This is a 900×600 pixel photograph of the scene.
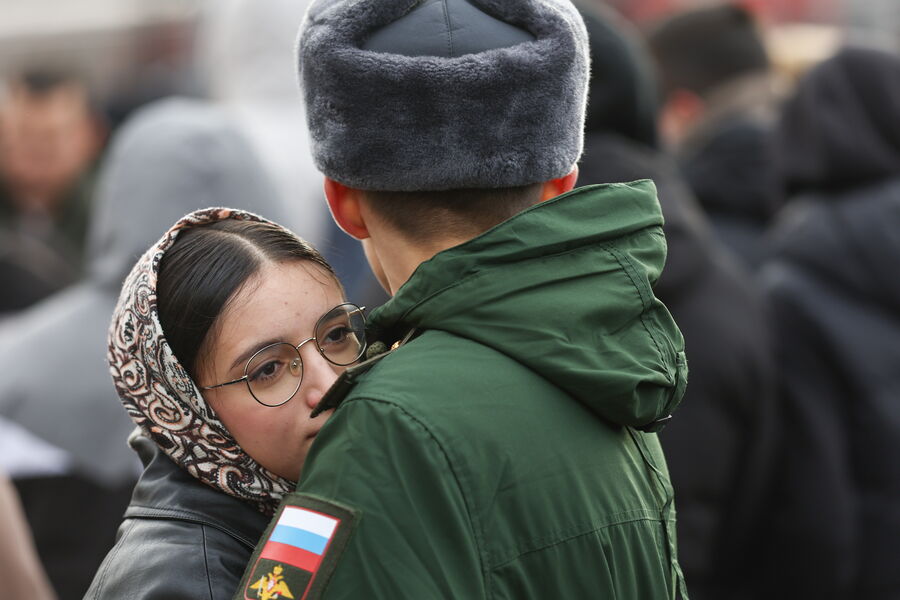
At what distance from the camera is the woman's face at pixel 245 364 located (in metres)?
1.83

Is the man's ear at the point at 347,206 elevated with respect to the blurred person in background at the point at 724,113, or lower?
elevated

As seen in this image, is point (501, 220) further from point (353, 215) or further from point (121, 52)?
point (121, 52)

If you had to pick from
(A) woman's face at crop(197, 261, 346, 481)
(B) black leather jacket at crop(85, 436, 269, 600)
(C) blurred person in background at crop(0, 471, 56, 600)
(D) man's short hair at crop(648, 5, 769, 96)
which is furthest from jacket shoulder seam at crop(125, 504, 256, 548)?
(D) man's short hair at crop(648, 5, 769, 96)

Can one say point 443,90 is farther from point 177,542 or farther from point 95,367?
point 95,367

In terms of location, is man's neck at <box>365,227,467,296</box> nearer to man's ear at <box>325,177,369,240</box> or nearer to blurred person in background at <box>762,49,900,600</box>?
man's ear at <box>325,177,369,240</box>

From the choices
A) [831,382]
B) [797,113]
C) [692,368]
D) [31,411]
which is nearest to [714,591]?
[831,382]

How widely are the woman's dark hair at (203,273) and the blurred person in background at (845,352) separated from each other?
259 cm

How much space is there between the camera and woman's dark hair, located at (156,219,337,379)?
1861 millimetres

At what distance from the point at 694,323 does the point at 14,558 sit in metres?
1.93

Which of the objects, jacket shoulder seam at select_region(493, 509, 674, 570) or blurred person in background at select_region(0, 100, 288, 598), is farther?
blurred person in background at select_region(0, 100, 288, 598)

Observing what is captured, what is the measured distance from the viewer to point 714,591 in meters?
4.21

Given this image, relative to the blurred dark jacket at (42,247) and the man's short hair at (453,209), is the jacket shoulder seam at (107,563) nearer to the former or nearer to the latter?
the man's short hair at (453,209)

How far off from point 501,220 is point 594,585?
51 cm

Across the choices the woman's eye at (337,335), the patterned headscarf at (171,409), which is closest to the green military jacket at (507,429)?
the woman's eye at (337,335)
